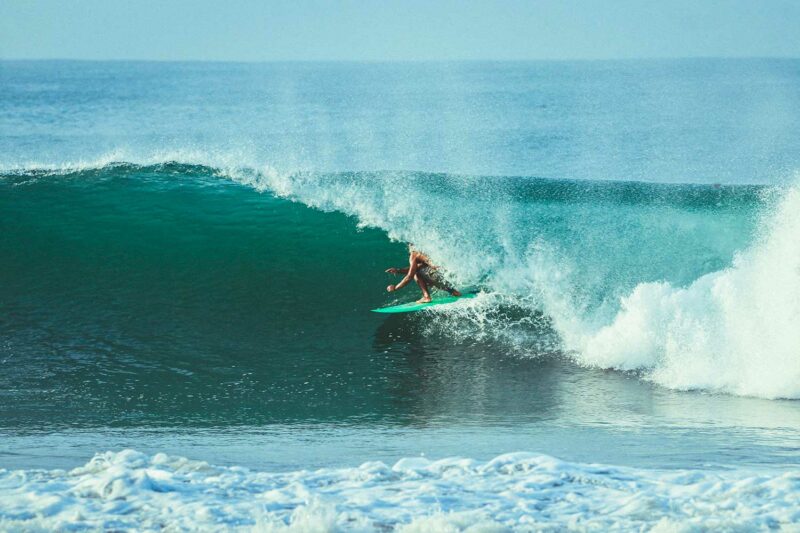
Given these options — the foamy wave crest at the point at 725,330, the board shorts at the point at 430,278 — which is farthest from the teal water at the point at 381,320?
the board shorts at the point at 430,278

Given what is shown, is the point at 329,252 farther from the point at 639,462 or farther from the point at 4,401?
the point at 639,462

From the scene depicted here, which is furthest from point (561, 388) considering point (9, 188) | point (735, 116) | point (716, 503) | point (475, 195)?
point (735, 116)

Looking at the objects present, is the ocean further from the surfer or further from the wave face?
the surfer

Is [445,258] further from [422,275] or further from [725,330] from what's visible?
[725,330]

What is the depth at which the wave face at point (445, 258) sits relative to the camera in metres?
8.78

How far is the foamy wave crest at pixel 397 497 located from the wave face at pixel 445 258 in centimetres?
295

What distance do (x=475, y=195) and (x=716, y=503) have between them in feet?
32.2

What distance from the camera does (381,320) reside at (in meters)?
9.83

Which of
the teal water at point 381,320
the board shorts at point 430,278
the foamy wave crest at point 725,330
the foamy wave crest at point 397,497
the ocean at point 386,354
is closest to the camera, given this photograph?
the foamy wave crest at point 397,497

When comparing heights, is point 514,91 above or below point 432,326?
above

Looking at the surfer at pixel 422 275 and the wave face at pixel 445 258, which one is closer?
the wave face at pixel 445 258

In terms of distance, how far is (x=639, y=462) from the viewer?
19.2ft

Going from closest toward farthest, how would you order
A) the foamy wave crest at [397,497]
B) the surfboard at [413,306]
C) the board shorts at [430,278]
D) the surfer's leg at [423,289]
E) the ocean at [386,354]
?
the foamy wave crest at [397,497] → the ocean at [386,354] → the surfboard at [413,306] → the surfer's leg at [423,289] → the board shorts at [430,278]

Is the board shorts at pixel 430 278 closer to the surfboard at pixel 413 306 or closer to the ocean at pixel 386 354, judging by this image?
the surfboard at pixel 413 306
